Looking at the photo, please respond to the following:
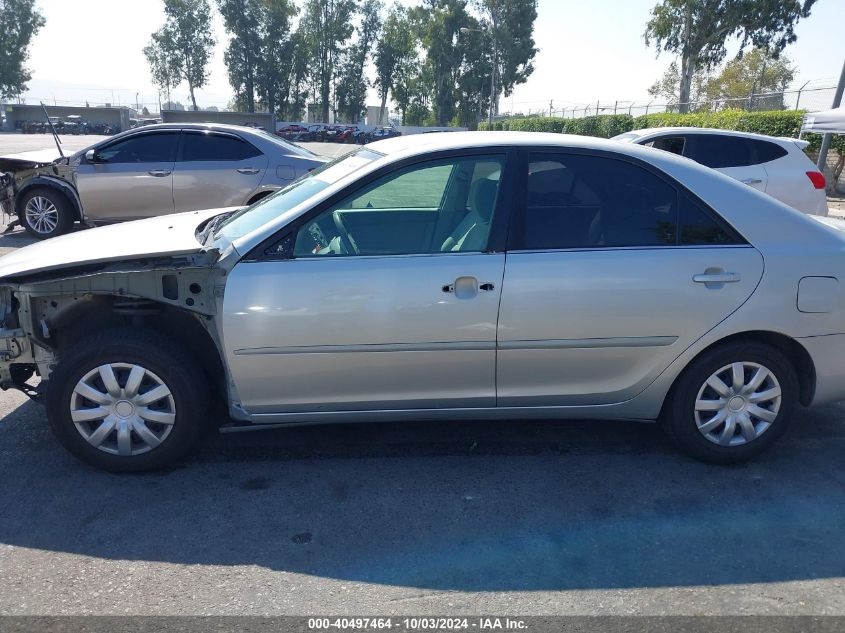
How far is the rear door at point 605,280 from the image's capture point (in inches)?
135

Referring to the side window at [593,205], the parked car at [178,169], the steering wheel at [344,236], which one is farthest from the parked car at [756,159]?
the steering wheel at [344,236]

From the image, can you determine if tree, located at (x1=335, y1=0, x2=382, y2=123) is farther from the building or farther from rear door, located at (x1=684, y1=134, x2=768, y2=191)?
rear door, located at (x1=684, y1=134, x2=768, y2=191)

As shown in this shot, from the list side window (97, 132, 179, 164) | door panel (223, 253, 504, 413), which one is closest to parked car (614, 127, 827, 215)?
side window (97, 132, 179, 164)

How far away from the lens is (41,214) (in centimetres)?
991

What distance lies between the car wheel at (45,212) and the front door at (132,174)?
571 mm

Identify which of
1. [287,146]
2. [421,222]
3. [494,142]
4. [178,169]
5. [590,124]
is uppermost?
[590,124]

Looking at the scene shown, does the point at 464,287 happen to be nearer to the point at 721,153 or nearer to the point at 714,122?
the point at 721,153

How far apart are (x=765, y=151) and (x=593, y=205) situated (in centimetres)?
712

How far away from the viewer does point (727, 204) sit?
3.62 metres

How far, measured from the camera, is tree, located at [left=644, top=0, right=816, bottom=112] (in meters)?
35.3

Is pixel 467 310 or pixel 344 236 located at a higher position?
pixel 344 236

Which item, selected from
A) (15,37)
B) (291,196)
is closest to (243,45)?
(15,37)

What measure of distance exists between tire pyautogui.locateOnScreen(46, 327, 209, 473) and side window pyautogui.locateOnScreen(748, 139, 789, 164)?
335 inches

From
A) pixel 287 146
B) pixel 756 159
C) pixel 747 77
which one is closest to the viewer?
pixel 756 159
